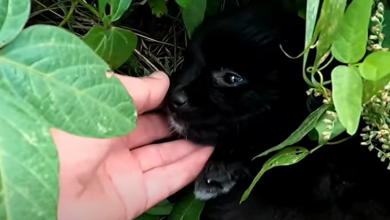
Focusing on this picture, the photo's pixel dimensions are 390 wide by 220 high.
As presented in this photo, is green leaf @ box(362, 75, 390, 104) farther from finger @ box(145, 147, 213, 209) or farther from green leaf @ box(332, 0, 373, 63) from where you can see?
finger @ box(145, 147, 213, 209)

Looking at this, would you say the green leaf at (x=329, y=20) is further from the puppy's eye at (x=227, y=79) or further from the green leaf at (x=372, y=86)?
the puppy's eye at (x=227, y=79)

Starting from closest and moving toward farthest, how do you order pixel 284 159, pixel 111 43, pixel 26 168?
1. pixel 26 168
2. pixel 284 159
3. pixel 111 43

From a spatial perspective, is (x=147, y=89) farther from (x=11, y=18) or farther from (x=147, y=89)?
(x=11, y=18)

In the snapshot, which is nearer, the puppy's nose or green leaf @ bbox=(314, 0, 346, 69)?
green leaf @ bbox=(314, 0, 346, 69)

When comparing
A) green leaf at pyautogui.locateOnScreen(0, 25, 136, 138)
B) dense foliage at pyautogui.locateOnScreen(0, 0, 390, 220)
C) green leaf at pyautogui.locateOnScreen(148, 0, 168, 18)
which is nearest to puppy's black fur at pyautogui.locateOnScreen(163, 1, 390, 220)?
green leaf at pyautogui.locateOnScreen(148, 0, 168, 18)

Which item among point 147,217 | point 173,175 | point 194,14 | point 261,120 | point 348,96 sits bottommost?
point 147,217

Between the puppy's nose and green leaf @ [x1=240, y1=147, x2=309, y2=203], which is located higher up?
green leaf @ [x1=240, y1=147, x2=309, y2=203]

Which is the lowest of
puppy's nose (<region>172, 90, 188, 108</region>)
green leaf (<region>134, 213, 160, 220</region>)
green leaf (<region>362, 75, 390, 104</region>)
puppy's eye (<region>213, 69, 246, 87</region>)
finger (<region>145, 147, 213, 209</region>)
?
green leaf (<region>134, 213, 160, 220</region>)

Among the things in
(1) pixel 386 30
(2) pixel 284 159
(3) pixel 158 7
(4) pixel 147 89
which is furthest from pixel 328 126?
(3) pixel 158 7
